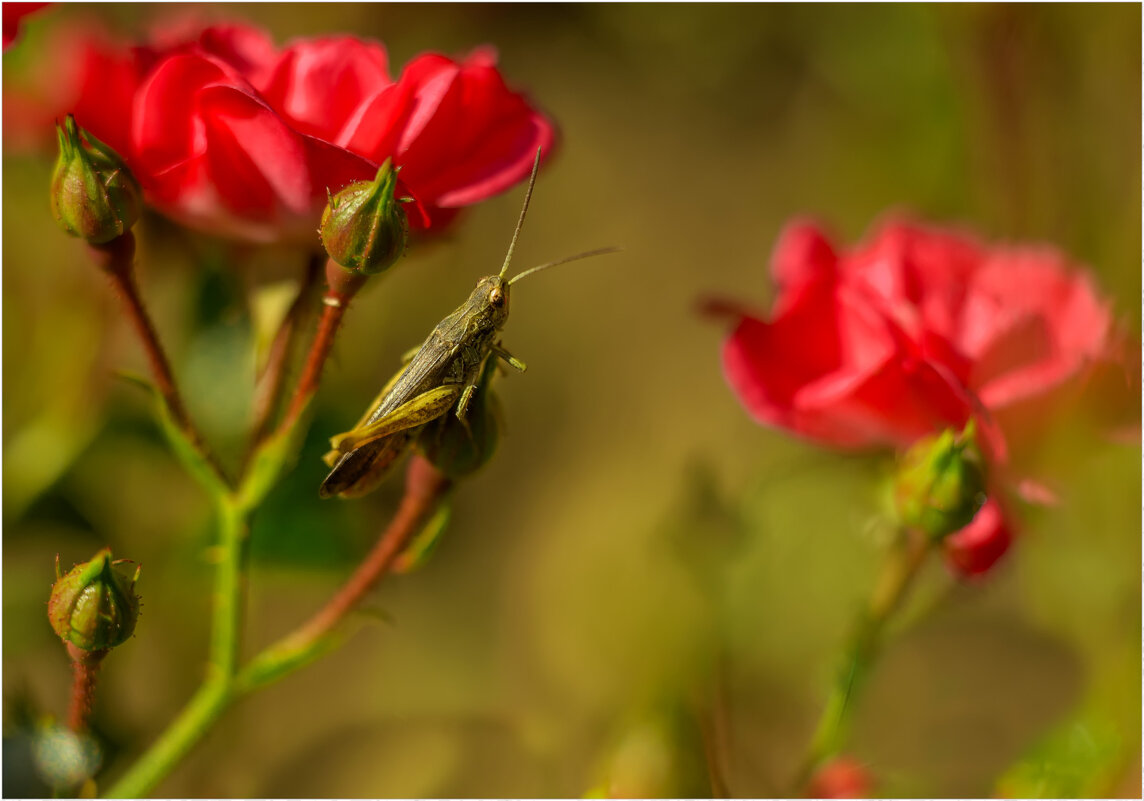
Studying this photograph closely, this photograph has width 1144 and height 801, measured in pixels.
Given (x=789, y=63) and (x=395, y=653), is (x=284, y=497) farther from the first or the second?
(x=789, y=63)

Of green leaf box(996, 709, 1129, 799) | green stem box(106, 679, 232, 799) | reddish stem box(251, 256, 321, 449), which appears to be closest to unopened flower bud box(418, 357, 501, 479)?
reddish stem box(251, 256, 321, 449)

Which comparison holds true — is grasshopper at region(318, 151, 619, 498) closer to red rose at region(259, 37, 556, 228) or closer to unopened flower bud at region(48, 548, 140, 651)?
red rose at region(259, 37, 556, 228)

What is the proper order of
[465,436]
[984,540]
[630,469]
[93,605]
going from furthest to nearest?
[630,469]
[984,540]
[465,436]
[93,605]

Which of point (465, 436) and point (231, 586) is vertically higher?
point (465, 436)

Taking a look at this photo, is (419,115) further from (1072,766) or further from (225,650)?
(1072,766)

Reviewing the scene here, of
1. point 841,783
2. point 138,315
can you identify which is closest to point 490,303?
point 138,315

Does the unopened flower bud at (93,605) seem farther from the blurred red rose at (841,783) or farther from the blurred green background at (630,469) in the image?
the blurred red rose at (841,783)

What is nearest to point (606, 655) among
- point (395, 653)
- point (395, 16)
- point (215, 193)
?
point (395, 653)

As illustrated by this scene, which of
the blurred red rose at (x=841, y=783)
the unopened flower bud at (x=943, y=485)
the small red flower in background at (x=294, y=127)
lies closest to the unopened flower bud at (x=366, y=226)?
the small red flower in background at (x=294, y=127)
